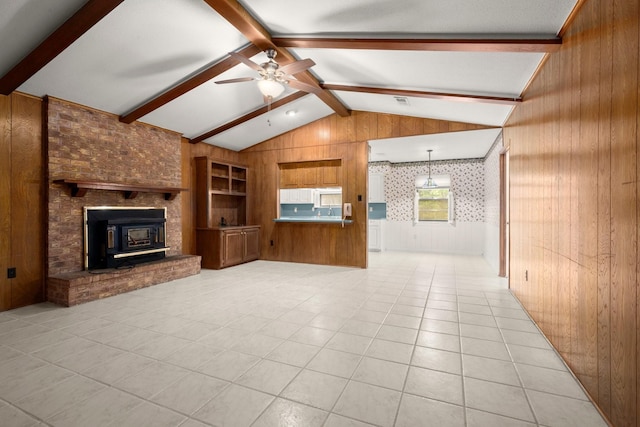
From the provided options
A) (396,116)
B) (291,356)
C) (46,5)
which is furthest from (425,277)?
(46,5)

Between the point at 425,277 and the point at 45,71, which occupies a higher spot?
the point at 45,71

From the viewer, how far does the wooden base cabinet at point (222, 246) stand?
589 centimetres

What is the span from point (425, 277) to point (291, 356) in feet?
11.5

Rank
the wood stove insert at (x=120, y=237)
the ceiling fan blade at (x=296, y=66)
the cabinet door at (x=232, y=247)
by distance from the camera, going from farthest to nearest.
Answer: the cabinet door at (x=232, y=247) → the wood stove insert at (x=120, y=237) → the ceiling fan blade at (x=296, y=66)

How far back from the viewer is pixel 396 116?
18.6ft

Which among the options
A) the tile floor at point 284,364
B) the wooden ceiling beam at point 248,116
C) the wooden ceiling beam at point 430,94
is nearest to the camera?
the tile floor at point 284,364

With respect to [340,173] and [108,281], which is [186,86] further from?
[340,173]

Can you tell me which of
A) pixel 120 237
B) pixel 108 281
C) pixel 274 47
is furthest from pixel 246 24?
pixel 108 281

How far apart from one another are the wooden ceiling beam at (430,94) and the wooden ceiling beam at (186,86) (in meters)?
1.47

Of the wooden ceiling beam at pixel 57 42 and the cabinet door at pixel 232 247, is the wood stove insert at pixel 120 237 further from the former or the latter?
the wooden ceiling beam at pixel 57 42

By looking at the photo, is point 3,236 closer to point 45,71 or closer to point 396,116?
point 45,71

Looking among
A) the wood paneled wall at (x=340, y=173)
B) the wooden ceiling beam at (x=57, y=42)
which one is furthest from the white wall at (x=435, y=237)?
the wooden ceiling beam at (x=57, y=42)

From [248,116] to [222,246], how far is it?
2.57m

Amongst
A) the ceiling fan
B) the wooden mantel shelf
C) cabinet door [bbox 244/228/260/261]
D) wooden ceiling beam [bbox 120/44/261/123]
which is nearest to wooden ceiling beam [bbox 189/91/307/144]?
the wooden mantel shelf
